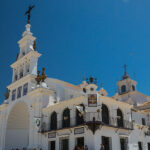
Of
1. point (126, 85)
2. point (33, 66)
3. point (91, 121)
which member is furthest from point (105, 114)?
point (126, 85)

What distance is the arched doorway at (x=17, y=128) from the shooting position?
111 feet

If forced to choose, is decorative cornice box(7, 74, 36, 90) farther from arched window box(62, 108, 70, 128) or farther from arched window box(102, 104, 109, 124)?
arched window box(102, 104, 109, 124)

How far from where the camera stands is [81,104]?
2442 centimetres

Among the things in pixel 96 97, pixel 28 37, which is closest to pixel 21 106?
pixel 28 37

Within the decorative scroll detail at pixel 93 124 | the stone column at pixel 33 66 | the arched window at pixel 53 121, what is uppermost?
the stone column at pixel 33 66

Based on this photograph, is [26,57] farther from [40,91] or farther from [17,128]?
[17,128]

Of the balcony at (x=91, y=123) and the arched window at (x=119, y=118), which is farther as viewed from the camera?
the arched window at (x=119, y=118)

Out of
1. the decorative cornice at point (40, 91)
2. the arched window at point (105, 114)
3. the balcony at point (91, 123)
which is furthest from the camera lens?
the decorative cornice at point (40, 91)

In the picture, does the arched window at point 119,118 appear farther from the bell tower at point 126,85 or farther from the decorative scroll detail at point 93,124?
the bell tower at point 126,85

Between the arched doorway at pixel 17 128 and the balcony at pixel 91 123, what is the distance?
315 inches

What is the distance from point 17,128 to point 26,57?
10.7 m

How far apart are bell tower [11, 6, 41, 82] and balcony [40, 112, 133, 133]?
31.9 ft

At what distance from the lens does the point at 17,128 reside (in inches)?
1363

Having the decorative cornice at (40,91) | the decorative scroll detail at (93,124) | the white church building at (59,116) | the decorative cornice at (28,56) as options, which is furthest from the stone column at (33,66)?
the decorative scroll detail at (93,124)
